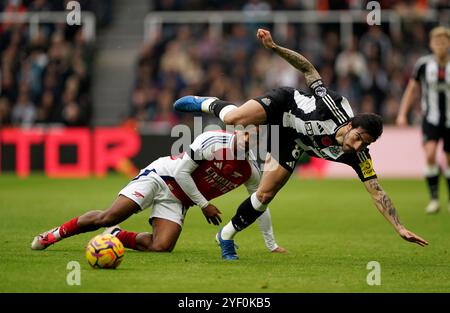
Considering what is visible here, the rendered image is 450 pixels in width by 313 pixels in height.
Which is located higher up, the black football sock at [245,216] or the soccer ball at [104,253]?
the black football sock at [245,216]

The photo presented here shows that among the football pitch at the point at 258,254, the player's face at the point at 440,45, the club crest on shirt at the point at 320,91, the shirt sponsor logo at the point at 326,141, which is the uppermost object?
the player's face at the point at 440,45

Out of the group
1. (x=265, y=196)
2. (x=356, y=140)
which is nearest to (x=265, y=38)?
(x=356, y=140)

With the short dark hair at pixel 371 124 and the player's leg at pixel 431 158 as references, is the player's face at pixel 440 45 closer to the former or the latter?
the player's leg at pixel 431 158

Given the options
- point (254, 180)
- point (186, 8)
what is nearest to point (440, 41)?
point (254, 180)

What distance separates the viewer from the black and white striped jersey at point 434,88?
564 inches

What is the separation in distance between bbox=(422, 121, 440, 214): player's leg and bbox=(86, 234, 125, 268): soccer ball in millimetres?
7199

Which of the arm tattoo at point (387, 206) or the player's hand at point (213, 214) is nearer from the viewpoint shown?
the arm tattoo at point (387, 206)

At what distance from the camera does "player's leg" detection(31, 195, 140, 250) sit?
9141 mm

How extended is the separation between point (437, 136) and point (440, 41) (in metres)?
1.42

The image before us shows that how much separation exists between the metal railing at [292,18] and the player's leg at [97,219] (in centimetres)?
1465

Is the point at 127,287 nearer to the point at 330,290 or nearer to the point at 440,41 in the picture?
the point at 330,290

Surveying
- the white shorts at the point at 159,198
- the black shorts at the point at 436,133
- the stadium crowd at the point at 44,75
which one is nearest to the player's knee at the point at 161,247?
the white shorts at the point at 159,198

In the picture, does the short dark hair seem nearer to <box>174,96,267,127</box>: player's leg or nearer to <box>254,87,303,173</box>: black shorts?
<box>254,87,303,173</box>: black shorts

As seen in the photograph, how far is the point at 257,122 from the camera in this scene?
8.91m
